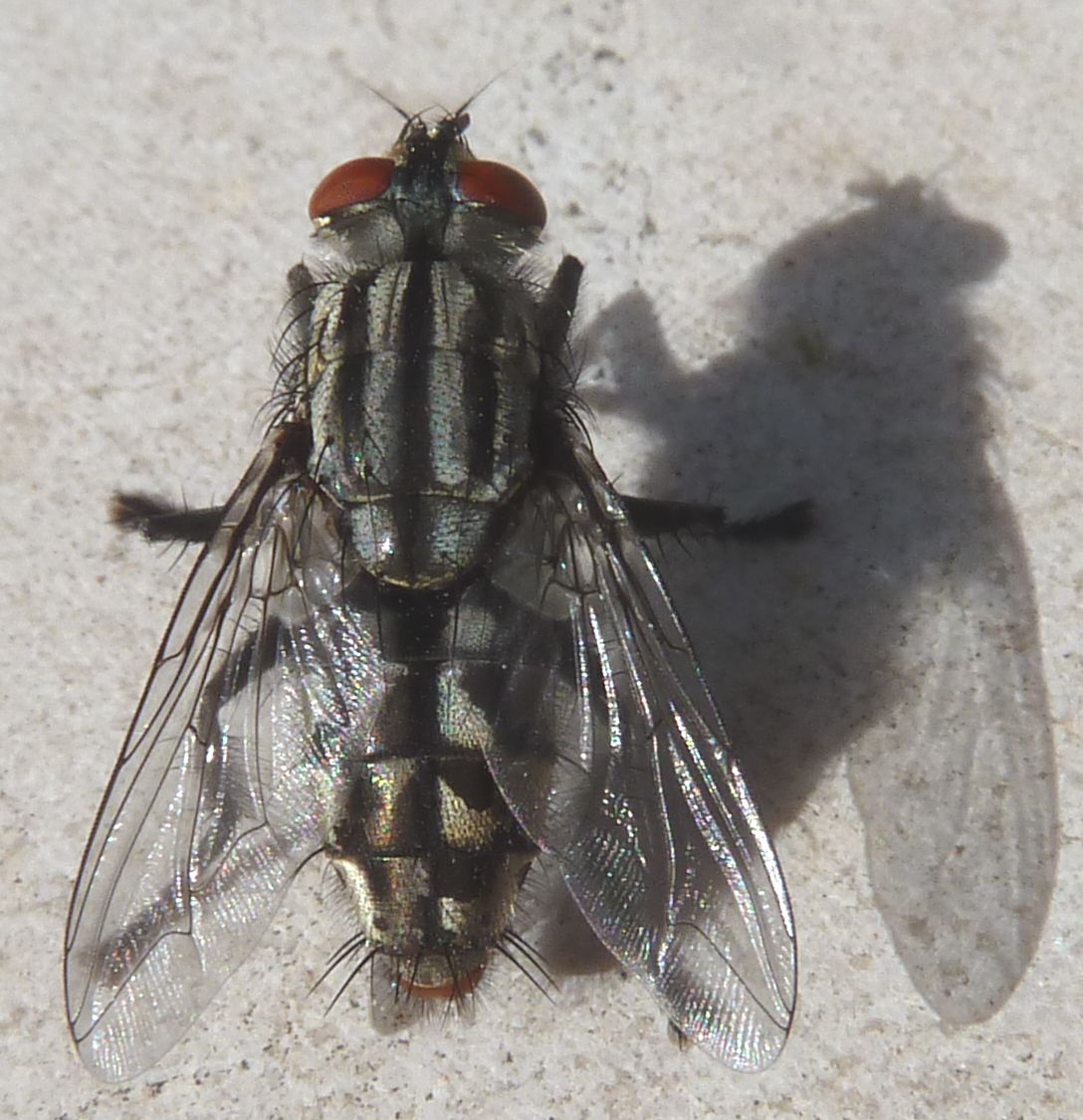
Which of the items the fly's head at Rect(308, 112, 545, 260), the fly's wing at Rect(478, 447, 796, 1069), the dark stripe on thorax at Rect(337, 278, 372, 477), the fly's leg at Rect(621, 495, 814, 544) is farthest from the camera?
the fly's leg at Rect(621, 495, 814, 544)

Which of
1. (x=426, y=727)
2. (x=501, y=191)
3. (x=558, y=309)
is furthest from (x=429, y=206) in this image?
(x=426, y=727)

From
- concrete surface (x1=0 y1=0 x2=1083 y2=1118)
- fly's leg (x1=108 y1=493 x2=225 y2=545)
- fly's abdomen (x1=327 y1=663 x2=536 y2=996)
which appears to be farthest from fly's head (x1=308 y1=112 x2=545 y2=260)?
fly's abdomen (x1=327 y1=663 x2=536 y2=996)

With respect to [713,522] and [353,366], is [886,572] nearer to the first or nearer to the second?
[713,522]

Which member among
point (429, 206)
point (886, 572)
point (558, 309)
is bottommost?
point (886, 572)

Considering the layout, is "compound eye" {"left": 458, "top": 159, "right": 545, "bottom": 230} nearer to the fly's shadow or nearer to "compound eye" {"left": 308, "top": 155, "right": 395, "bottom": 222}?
"compound eye" {"left": 308, "top": 155, "right": 395, "bottom": 222}

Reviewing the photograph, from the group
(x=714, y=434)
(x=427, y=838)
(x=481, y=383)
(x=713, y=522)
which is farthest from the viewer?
(x=714, y=434)

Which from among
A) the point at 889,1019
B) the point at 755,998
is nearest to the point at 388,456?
the point at 755,998
